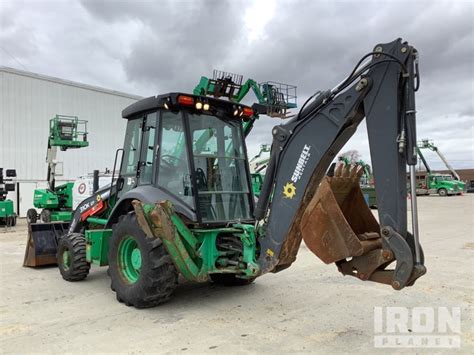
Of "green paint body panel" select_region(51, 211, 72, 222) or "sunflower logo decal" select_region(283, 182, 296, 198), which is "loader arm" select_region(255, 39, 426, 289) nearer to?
"sunflower logo decal" select_region(283, 182, 296, 198)

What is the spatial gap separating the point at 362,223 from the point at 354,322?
3.95 feet

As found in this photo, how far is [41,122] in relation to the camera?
24.3 metres

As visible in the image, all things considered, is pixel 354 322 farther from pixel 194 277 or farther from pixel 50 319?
pixel 50 319

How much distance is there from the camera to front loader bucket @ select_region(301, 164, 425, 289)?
3.68 m

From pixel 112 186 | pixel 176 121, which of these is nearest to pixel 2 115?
pixel 112 186

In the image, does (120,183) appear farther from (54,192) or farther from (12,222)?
(12,222)

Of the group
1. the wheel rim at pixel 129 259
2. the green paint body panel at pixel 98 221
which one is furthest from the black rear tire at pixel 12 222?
the wheel rim at pixel 129 259

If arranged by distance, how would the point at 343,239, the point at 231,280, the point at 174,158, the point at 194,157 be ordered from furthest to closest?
the point at 231,280
the point at 174,158
the point at 194,157
the point at 343,239

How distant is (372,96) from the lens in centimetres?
382

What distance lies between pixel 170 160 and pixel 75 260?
2.53 meters

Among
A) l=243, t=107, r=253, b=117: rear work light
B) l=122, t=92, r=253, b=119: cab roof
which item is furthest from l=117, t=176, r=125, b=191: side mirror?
l=243, t=107, r=253, b=117: rear work light

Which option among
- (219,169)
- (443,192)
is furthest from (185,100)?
(443,192)

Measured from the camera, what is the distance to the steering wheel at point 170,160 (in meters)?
5.54

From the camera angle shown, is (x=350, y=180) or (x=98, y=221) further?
(x=98, y=221)
